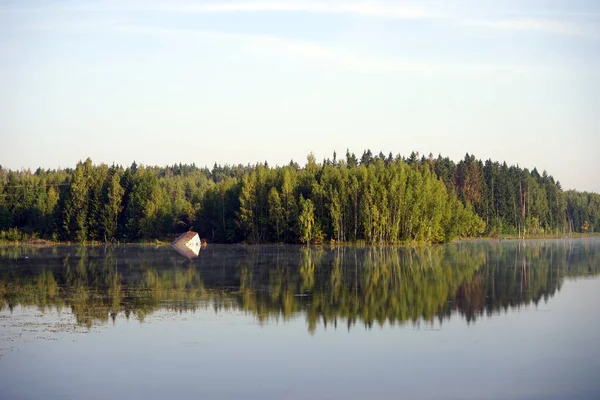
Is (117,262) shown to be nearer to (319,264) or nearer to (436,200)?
(319,264)

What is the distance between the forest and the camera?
77.5 m

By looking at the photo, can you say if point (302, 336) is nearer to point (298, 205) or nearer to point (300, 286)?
point (300, 286)

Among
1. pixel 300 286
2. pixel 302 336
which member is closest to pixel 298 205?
pixel 300 286

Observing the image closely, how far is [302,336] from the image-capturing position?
20.9m

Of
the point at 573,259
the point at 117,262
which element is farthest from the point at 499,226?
the point at 117,262

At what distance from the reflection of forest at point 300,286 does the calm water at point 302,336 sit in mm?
121

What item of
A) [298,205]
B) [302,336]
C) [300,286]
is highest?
[298,205]

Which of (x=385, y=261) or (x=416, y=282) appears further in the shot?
(x=385, y=261)

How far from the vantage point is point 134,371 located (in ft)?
55.3

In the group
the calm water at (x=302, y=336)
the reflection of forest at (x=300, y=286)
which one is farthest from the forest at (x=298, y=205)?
the calm water at (x=302, y=336)

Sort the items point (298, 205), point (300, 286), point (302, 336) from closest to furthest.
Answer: point (302, 336) → point (300, 286) → point (298, 205)

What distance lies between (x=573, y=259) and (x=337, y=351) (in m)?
38.9

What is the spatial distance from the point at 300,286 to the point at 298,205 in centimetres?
4684

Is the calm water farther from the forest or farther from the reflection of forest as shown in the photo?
the forest
